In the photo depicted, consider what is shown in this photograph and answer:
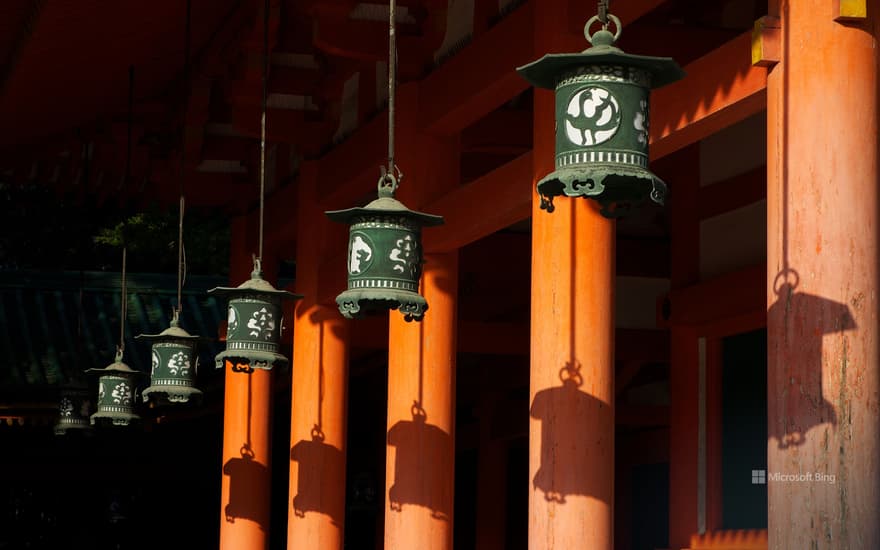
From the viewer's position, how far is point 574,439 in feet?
24.3

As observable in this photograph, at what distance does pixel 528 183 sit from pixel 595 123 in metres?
3.13

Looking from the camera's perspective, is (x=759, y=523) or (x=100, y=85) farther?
(x=100, y=85)

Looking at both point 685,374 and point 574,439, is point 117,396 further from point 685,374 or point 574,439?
point 574,439

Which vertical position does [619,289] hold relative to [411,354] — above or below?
above

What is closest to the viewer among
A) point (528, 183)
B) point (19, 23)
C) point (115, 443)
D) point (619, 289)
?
point (528, 183)

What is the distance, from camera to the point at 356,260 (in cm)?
701

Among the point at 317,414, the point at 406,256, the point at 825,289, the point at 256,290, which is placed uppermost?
the point at 256,290

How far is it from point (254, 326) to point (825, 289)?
14.7 ft

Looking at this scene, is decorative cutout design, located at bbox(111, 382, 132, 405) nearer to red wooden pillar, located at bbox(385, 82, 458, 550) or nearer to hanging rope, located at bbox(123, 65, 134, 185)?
hanging rope, located at bbox(123, 65, 134, 185)

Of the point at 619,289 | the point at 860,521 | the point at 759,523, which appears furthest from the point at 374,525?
the point at 860,521

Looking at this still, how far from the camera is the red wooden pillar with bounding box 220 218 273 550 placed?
1384 cm

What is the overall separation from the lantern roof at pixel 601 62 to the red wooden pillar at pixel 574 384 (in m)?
2.24

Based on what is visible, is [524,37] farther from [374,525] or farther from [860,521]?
[374,525]

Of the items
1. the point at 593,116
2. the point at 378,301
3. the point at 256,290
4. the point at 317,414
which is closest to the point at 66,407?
the point at 317,414
